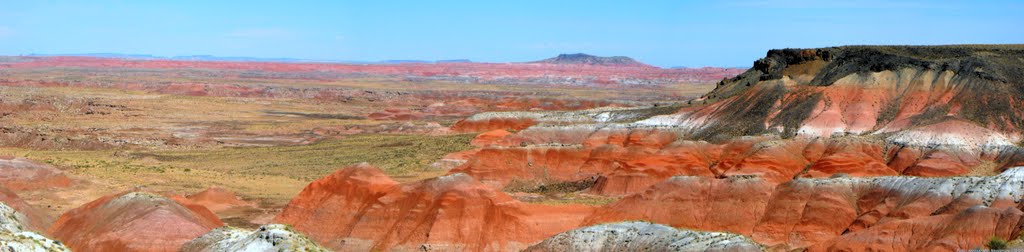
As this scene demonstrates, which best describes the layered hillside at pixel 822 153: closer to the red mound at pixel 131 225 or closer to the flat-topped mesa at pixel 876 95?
the flat-topped mesa at pixel 876 95

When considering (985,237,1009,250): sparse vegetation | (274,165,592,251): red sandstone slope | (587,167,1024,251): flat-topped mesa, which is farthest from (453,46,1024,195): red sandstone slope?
(985,237,1009,250): sparse vegetation

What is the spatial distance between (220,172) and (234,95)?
101 meters

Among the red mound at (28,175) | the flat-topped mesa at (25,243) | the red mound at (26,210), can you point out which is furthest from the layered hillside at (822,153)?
the flat-topped mesa at (25,243)

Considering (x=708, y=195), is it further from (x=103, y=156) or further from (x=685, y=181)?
(x=103, y=156)

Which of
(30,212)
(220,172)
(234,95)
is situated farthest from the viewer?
(234,95)

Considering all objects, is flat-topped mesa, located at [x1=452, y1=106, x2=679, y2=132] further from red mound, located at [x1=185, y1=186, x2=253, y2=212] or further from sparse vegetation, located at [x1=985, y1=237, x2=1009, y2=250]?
sparse vegetation, located at [x1=985, y1=237, x2=1009, y2=250]

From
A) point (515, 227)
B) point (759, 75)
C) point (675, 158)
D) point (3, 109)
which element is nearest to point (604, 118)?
point (759, 75)

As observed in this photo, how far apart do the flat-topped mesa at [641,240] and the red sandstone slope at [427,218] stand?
809cm

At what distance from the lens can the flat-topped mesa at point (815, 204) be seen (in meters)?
40.5

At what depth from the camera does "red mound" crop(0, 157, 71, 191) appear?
5588 centimetres

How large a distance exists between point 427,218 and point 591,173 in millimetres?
25536

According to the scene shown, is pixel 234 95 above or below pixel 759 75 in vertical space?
below

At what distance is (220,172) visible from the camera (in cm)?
7031

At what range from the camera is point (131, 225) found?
35.0 metres
